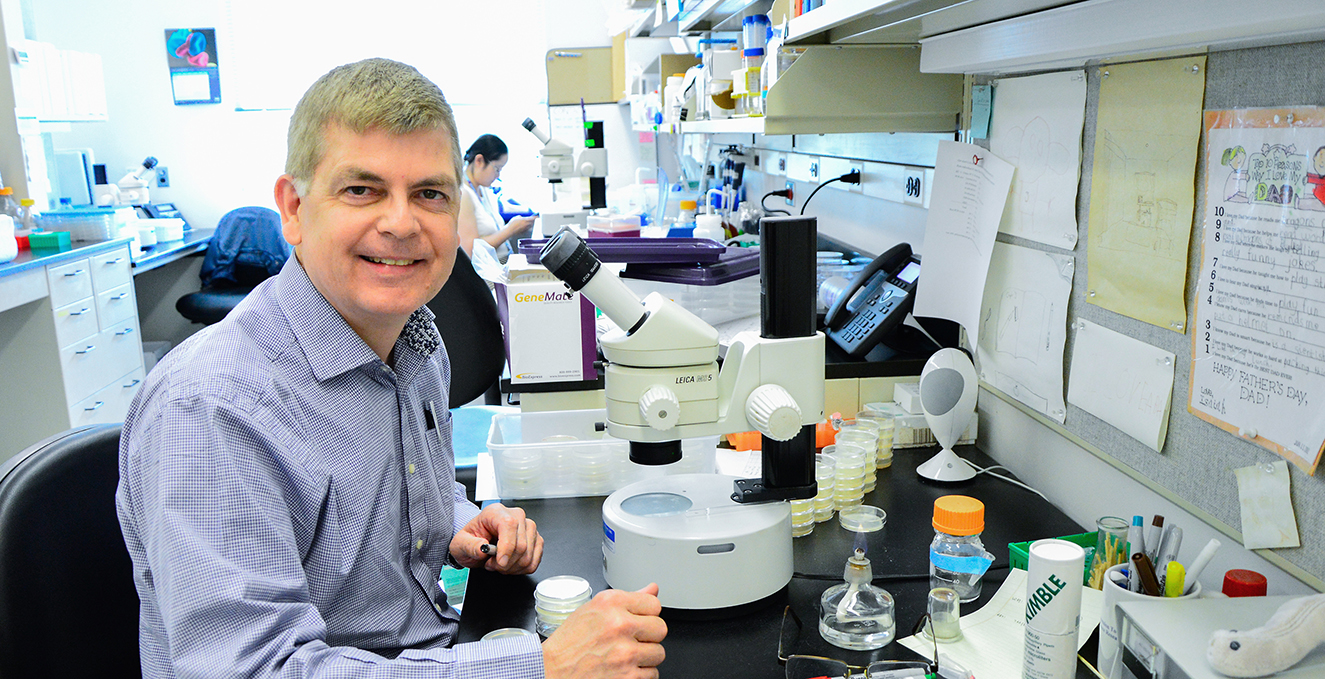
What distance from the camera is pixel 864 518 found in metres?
1.26

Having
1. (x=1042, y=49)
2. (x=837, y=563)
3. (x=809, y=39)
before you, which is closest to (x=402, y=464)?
(x=837, y=563)

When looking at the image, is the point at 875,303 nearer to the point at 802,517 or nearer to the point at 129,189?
the point at 802,517

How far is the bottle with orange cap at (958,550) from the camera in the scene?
42.1 inches

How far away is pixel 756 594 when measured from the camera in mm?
1029

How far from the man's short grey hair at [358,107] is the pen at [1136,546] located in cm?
85

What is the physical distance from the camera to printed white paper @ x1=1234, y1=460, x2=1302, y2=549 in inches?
35.0

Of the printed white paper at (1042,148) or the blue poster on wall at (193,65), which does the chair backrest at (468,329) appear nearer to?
the printed white paper at (1042,148)

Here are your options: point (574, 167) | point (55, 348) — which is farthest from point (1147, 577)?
point (55, 348)

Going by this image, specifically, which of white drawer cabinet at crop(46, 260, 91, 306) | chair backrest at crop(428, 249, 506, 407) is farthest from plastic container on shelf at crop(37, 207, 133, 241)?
chair backrest at crop(428, 249, 506, 407)

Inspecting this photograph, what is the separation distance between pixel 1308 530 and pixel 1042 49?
605 mm

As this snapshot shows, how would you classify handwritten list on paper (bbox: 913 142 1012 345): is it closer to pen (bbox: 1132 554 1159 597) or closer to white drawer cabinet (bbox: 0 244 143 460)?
pen (bbox: 1132 554 1159 597)

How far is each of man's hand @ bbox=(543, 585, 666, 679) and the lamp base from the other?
2.25 ft

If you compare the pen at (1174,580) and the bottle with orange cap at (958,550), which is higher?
the pen at (1174,580)

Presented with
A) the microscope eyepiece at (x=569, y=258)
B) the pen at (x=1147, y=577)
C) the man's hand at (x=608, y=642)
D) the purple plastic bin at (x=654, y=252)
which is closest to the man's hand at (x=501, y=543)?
the man's hand at (x=608, y=642)
